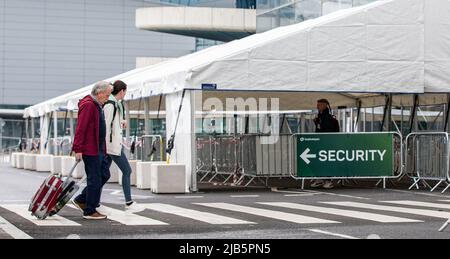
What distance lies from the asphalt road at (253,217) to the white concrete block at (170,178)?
347 mm

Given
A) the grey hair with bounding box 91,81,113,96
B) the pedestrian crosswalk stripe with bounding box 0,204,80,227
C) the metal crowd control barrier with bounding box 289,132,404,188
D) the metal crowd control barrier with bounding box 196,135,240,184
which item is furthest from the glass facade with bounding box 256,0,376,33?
the grey hair with bounding box 91,81,113,96

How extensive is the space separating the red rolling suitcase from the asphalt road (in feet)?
0.50

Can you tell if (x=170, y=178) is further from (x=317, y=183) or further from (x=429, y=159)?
(x=429, y=159)

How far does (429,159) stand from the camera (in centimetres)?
2141

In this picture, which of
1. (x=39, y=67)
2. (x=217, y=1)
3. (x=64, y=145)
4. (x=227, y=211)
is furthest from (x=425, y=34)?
(x=39, y=67)

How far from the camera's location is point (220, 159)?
26516 millimetres

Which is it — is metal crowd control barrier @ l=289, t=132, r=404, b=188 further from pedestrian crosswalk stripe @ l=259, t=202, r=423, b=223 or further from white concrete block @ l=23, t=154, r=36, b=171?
white concrete block @ l=23, t=154, r=36, b=171

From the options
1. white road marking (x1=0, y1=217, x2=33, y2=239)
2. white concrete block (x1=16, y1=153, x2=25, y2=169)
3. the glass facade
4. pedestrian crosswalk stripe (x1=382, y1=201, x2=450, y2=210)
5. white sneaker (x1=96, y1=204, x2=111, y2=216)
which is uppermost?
the glass facade

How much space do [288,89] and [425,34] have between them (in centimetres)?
329

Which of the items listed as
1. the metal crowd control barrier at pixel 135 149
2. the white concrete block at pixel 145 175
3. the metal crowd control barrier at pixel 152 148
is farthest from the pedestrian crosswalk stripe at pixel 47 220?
the metal crowd control barrier at pixel 135 149

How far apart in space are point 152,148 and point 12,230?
11541 mm

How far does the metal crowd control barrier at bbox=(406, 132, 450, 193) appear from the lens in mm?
20875

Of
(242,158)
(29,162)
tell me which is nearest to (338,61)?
(242,158)

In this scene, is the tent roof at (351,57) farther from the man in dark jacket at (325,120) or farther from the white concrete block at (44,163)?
the white concrete block at (44,163)
